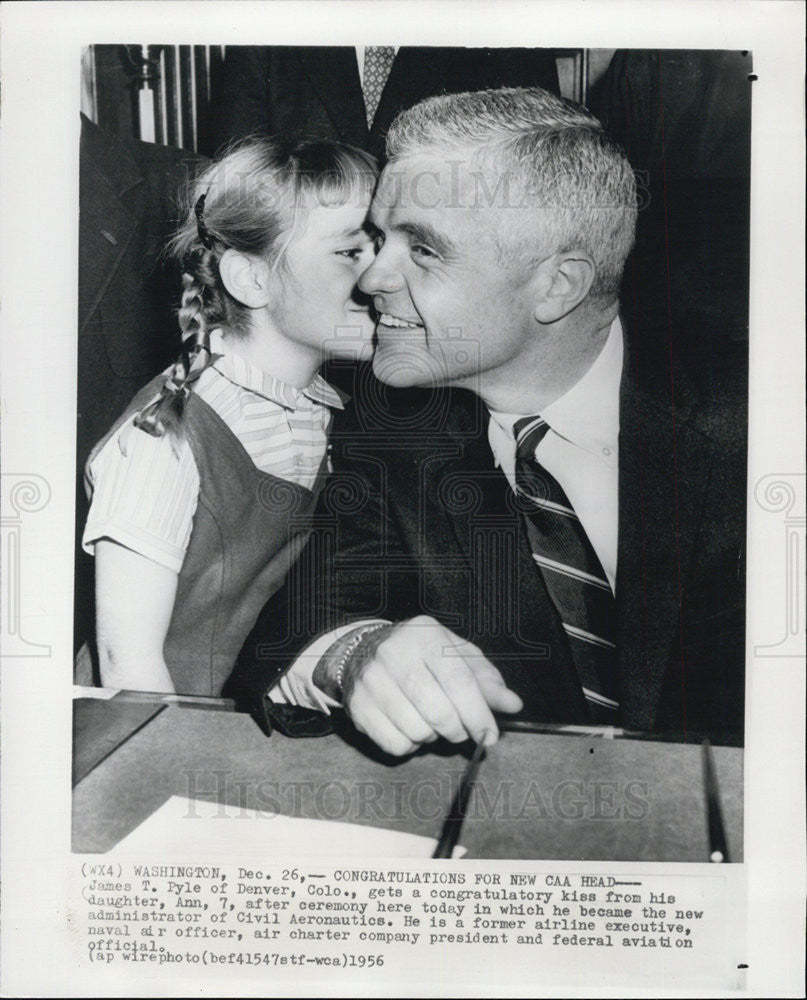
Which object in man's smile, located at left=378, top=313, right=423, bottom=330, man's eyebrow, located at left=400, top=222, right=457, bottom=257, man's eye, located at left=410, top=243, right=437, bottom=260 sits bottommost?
man's smile, located at left=378, top=313, right=423, bottom=330

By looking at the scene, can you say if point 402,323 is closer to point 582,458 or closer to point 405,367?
point 405,367

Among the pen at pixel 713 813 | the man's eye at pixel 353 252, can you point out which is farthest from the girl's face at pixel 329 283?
the pen at pixel 713 813

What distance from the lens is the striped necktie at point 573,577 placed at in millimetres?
1727

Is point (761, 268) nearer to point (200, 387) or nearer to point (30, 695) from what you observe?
point (200, 387)

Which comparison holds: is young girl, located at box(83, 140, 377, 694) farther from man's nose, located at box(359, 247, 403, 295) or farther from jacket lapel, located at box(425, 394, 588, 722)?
jacket lapel, located at box(425, 394, 588, 722)

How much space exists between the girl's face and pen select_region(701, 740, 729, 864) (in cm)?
99

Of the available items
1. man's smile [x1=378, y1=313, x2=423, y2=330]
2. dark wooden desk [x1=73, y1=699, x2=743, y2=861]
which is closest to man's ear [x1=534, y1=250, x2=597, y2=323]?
man's smile [x1=378, y1=313, x2=423, y2=330]

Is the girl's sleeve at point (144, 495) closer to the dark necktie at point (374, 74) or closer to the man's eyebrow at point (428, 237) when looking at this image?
the man's eyebrow at point (428, 237)

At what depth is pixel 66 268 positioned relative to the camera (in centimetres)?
176

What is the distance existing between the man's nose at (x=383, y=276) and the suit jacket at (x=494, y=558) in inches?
6.7

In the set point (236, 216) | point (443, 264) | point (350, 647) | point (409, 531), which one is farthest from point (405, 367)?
point (350, 647)

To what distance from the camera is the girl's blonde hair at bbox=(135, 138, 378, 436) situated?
1.71 m

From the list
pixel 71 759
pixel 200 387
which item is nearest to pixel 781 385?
pixel 200 387

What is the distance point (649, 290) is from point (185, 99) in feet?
3.08
